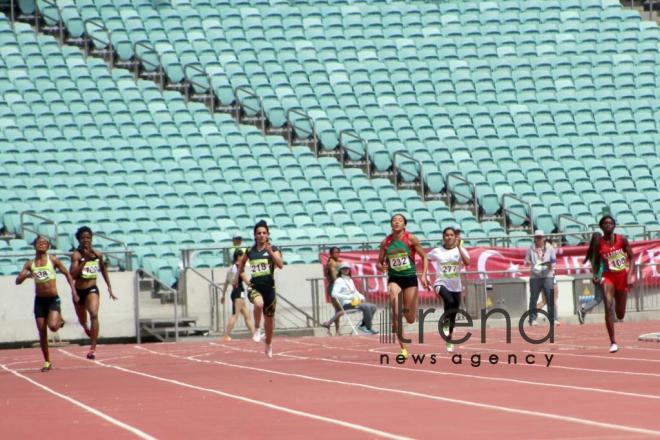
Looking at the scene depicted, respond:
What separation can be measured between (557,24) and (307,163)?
1042cm

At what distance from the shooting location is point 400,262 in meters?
18.3

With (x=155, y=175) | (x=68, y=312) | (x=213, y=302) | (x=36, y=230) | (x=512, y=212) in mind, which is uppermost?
(x=155, y=175)

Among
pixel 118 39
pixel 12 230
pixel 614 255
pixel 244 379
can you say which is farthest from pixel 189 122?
pixel 244 379

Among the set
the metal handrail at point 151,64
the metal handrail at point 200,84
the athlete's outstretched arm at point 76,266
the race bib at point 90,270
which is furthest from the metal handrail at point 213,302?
the metal handrail at point 151,64

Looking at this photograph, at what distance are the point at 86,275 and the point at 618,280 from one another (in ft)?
24.6

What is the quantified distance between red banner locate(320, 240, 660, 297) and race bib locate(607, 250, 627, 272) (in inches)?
397

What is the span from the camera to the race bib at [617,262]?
61.9 ft

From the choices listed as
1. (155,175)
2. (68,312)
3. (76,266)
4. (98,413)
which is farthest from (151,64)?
(98,413)

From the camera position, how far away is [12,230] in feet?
95.1

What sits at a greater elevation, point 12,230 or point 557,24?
point 557,24

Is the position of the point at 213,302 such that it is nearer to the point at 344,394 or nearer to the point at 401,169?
the point at 401,169

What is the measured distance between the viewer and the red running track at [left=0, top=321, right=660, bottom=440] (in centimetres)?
984

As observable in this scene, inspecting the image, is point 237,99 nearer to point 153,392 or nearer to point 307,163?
point 307,163

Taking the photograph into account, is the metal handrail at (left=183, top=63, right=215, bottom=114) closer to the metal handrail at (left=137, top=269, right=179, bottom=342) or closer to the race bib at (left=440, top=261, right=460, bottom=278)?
the metal handrail at (left=137, top=269, right=179, bottom=342)
